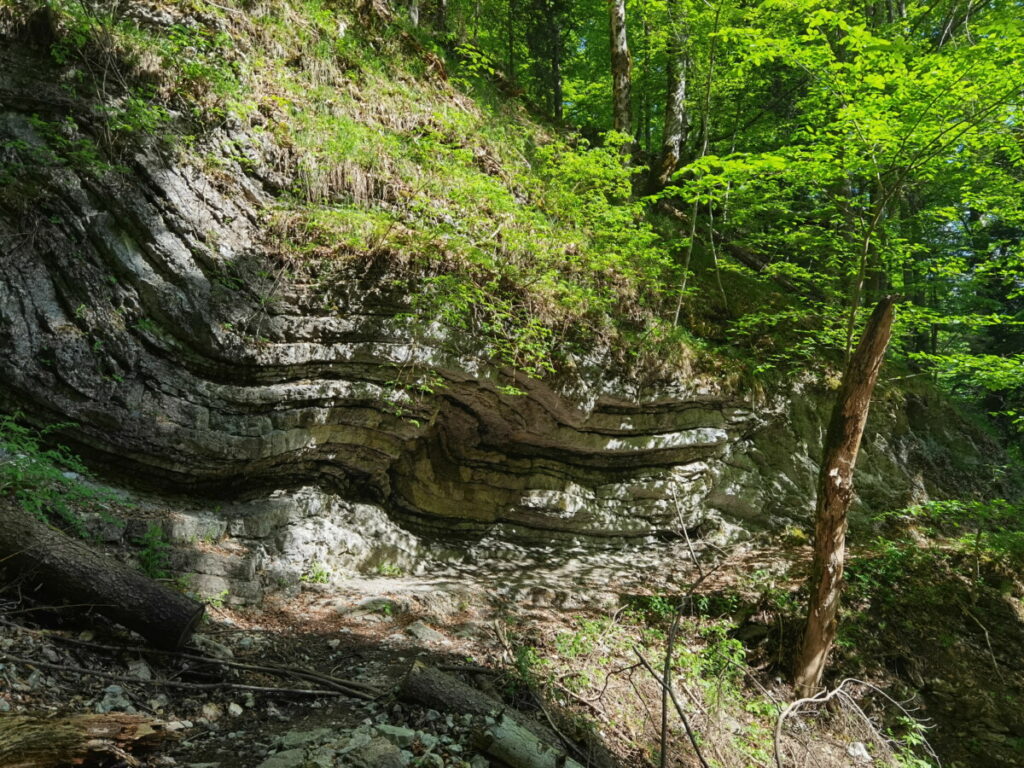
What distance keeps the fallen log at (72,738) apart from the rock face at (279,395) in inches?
98.0

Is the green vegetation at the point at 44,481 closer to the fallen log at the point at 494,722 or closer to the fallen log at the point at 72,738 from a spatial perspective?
the fallen log at the point at 72,738

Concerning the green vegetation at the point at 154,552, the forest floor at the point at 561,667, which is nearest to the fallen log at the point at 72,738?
the forest floor at the point at 561,667

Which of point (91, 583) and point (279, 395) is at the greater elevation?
point (279, 395)

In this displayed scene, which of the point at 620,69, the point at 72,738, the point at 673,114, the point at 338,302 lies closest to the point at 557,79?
the point at 620,69

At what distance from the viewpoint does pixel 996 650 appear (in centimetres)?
703

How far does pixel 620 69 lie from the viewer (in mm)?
11672

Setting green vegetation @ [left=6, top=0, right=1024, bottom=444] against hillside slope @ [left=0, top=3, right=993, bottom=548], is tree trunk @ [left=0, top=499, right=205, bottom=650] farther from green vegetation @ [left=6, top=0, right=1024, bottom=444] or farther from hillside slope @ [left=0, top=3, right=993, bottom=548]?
green vegetation @ [left=6, top=0, right=1024, bottom=444]

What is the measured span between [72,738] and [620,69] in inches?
507

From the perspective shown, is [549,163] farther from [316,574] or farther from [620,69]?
[316,574]

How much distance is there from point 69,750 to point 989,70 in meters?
8.70

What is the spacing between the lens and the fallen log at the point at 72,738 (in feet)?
7.22

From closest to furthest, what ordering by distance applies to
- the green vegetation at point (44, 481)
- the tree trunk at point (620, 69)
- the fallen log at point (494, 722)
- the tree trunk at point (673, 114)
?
the fallen log at point (494, 722) < the green vegetation at point (44, 481) < the tree trunk at point (620, 69) < the tree trunk at point (673, 114)

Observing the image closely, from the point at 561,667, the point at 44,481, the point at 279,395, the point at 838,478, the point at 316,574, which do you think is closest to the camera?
the point at 44,481

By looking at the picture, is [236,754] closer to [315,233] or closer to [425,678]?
[425,678]
